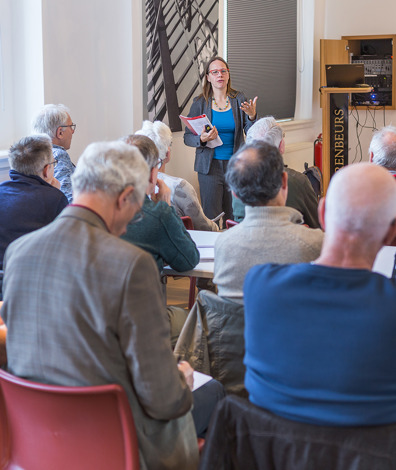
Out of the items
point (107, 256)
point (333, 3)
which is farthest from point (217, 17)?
point (107, 256)

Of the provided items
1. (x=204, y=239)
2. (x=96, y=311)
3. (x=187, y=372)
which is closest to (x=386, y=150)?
(x=204, y=239)

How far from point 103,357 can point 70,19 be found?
4068 mm

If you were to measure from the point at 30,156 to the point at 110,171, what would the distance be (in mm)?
1719

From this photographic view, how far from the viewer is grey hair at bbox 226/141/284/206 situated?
244 cm

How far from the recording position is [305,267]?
5.05 ft

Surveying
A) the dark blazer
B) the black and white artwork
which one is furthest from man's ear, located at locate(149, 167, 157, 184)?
the black and white artwork

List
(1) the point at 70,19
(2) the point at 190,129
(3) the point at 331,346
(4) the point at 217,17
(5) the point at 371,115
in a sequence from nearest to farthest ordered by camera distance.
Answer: (3) the point at 331,346
(1) the point at 70,19
(2) the point at 190,129
(4) the point at 217,17
(5) the point at 371,115

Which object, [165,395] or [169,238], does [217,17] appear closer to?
[169,238]

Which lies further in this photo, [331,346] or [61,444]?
[61,444]

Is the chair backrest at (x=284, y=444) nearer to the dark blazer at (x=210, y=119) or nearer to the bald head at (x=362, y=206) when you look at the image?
the bald head at (x=362, y=206)

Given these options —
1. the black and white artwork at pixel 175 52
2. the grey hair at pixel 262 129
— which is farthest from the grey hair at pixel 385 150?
the black and white artwork at pixel 175 52

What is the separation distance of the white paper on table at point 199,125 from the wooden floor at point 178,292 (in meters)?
1.23

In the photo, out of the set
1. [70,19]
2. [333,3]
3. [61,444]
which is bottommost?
[61,444]

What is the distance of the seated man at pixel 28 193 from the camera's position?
316 centimetres
